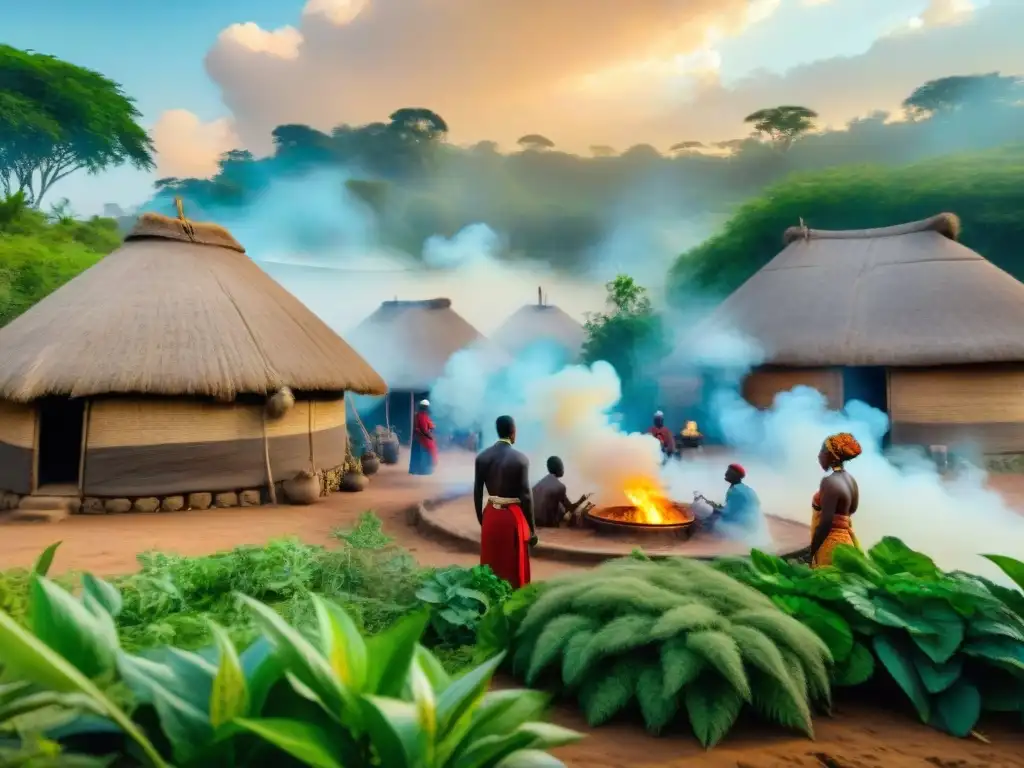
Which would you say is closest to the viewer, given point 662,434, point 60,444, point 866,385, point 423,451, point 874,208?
point 60,444

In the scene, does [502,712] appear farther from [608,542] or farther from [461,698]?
[608,542]

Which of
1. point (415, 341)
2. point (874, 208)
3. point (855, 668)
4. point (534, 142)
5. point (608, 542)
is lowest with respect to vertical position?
point (608, 542)

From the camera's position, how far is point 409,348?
18562 millimetres

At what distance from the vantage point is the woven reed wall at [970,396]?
1242 cm

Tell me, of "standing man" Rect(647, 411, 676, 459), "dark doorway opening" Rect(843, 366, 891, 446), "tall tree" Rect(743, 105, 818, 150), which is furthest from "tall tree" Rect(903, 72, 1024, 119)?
"standing man" Rect(647, 411, 676, 459)

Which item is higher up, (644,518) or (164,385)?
(164,385)

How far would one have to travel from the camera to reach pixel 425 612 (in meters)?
1.31

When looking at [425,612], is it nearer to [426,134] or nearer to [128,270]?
[128,270]

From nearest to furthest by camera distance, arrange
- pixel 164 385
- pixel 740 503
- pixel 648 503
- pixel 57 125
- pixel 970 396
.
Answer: pixel 740 503 < pixel 648 503 < pixel 164 385 < pixel 970 396 < pixel 57 125

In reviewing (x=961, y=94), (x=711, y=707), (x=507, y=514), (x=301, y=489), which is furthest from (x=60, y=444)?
(x=961, y=94)

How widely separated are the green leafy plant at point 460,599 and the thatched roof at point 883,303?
11362 millimetres

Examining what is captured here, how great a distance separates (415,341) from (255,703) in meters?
17.8

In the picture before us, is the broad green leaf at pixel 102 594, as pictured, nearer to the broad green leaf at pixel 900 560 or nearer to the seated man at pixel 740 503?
the broad green leaf at pixel 900 560

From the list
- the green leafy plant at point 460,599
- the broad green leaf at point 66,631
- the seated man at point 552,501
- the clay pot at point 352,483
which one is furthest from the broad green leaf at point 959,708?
the clay pot at point 352,483
